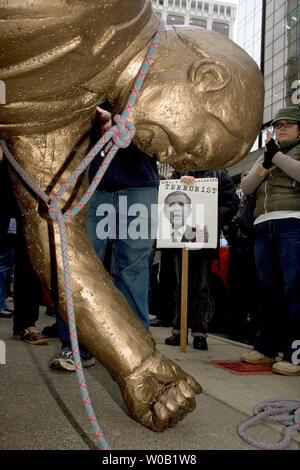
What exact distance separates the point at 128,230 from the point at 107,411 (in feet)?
2.72

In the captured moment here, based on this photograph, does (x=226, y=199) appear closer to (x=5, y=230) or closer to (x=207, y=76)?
(x=5, y=230)

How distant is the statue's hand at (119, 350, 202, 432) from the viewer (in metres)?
0.89

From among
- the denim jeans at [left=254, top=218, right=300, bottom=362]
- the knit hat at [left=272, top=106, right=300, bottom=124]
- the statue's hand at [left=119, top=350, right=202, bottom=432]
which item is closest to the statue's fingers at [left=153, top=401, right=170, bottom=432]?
the statue's hand at [left=119, top=350, right=202, bottom=432]

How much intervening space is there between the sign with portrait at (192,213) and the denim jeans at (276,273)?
40cm

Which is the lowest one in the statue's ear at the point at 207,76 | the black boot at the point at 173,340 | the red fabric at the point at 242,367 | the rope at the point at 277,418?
the black boot at the point at 173,340

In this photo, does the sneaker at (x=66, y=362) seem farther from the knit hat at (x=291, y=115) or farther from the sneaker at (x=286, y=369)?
the knit hat at (x=291, y=115)

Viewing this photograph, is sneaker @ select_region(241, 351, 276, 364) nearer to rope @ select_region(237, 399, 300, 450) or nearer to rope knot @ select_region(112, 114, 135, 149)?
rope @ select_region(237, 399, 300, 450)

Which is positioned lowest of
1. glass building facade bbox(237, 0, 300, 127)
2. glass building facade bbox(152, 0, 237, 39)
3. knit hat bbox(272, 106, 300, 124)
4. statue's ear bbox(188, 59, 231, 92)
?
statue's ear bbox(188, 59, 231, 92)

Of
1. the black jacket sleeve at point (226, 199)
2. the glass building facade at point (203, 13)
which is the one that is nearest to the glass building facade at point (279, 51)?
the black jacket sleeve at point (226, 199)

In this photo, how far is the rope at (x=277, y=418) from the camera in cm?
88

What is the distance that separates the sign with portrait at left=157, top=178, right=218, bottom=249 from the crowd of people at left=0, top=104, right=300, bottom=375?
0.6 inches

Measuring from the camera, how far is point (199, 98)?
2.79ft
